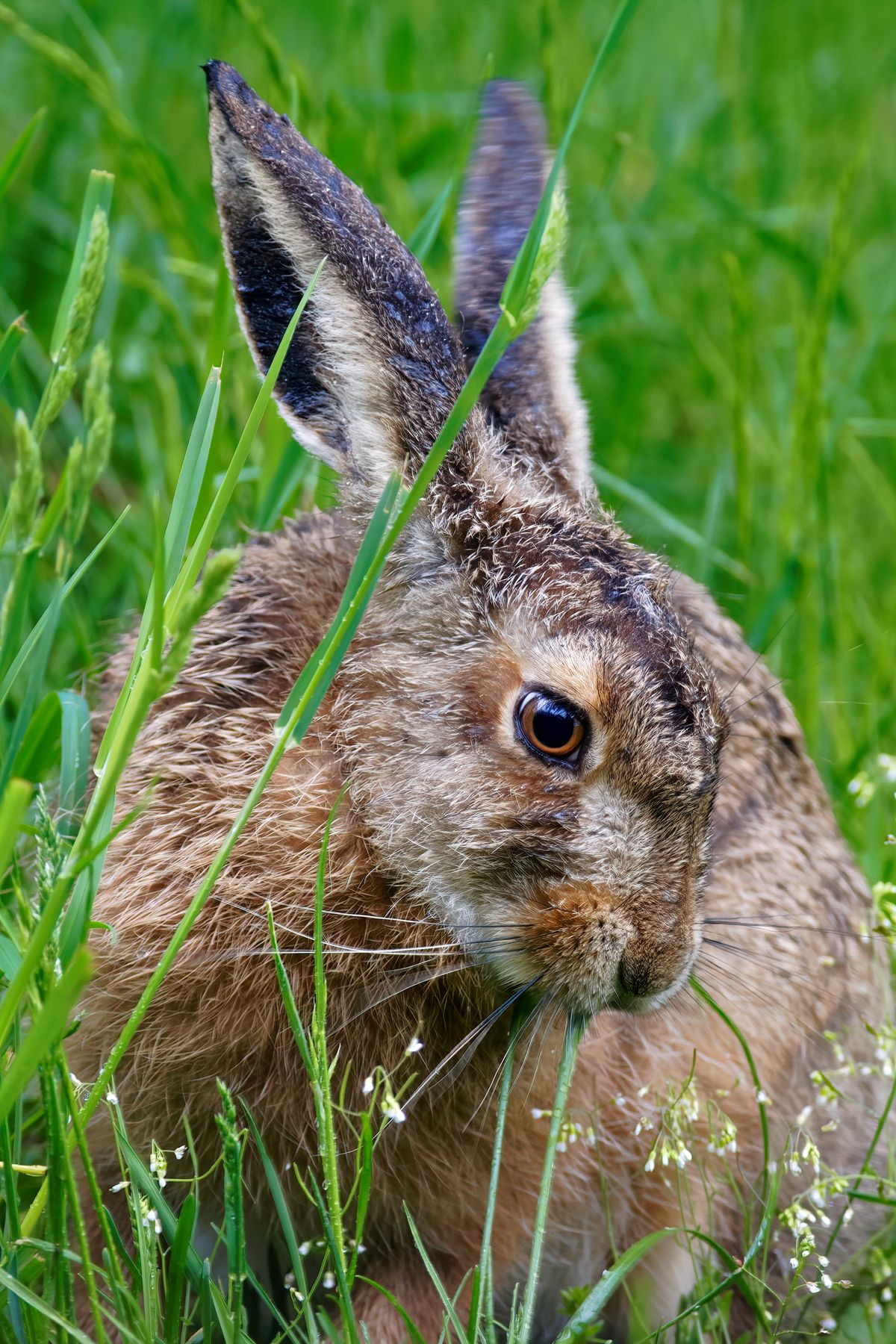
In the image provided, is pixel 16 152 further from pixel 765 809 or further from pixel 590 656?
pixel 765 809

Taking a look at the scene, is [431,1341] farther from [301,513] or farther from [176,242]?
[176,242]

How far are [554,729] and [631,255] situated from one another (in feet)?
10.4

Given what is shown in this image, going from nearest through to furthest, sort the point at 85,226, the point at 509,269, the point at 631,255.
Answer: the point at 85,226 → the point at 509,269 → the point at 631,255

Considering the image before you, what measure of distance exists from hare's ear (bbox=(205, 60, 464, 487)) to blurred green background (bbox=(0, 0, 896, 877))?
0.32m

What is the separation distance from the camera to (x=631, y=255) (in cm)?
543

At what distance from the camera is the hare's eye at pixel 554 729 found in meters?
2.65

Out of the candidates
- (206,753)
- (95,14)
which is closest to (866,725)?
(206,753)

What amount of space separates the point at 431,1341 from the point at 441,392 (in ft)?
5.73

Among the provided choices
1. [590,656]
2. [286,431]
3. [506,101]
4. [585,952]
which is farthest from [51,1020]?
[506,101]

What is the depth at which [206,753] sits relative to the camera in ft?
9.78

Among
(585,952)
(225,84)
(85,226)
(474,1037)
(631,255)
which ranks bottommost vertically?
(474,1037)

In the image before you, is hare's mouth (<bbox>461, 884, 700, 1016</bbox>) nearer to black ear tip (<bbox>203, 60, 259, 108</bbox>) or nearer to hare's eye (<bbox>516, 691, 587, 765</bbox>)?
hare's eye (<bbox>516, 691, 587, 765</bbox>)

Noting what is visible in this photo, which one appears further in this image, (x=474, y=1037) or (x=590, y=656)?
(x=474, y=1037)

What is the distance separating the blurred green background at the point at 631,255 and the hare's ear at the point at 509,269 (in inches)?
10.4
